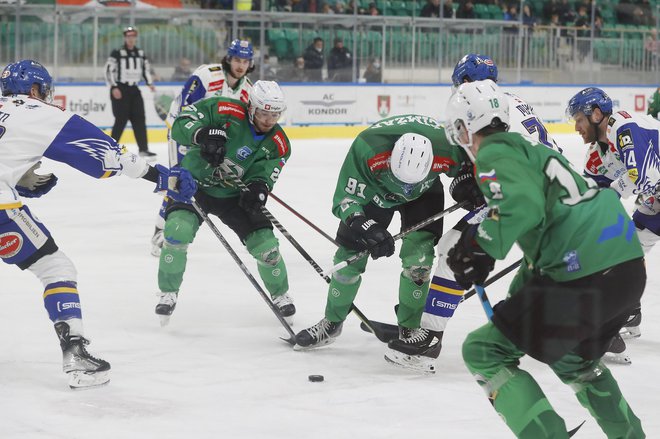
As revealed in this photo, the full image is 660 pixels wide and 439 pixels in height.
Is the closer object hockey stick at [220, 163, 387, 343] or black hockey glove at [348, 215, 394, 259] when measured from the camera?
black hockey glove at [348, 215, 394, 259]

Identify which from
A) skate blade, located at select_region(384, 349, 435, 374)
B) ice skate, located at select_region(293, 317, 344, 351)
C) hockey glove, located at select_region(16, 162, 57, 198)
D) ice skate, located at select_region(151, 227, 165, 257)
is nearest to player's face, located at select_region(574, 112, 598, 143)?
skate blade, located at select_region(384, 349, 435, 374)

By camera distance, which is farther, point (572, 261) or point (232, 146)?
point (232, 146)

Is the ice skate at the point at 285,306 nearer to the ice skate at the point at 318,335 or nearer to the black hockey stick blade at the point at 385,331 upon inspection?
the ice skate at the point at 318,335

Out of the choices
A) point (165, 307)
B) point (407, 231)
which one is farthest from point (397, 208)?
point (165, 307)

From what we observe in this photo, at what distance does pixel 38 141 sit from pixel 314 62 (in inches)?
363

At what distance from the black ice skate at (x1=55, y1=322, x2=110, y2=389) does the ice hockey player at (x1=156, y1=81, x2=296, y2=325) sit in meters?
0.86

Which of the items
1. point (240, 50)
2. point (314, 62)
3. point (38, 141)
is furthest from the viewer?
point (314, 62)

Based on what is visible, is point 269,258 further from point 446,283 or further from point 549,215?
point 549,215

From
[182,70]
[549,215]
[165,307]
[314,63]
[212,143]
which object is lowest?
[165,307]

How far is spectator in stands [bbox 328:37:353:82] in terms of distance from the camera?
487 inches

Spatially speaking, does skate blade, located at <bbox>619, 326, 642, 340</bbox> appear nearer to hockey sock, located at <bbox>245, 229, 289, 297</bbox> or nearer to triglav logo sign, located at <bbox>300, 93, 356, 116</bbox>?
hockey sock, located at <bbox>245, 229, 289, 297</bbox>

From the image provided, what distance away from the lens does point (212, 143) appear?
13.7ft

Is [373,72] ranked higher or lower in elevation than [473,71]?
higher

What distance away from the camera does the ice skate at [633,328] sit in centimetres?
413
